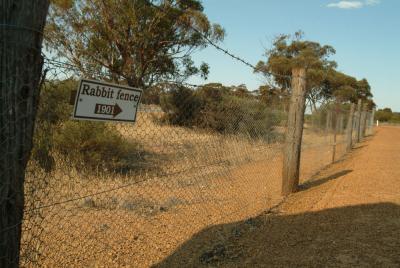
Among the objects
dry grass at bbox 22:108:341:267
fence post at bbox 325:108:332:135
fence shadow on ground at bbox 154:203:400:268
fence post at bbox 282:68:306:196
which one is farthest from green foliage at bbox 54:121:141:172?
fence post at bbox 325:108:332:135

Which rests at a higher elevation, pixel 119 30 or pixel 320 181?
pixel 119 30

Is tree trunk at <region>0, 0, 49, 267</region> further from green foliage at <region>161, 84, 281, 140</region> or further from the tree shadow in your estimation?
the tree shadow

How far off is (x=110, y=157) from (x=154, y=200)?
7.47 ft

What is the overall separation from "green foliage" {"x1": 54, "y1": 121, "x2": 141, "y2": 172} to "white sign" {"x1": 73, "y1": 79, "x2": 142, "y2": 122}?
4.65 m

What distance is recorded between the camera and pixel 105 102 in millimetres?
2982

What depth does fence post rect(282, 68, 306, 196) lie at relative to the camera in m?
7.55

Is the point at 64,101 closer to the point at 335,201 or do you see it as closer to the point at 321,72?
the point at 335,201

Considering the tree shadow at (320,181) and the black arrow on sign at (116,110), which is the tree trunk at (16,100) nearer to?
the black arrow on sign at (116,110)

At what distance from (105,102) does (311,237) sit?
3.30 m

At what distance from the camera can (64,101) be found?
362cm

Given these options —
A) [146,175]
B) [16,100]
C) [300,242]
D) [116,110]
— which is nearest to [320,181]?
[146,175]

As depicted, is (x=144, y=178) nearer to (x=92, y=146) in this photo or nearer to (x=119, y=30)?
(x=92, y=146)

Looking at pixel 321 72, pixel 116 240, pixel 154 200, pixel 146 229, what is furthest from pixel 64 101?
pixel 321 72

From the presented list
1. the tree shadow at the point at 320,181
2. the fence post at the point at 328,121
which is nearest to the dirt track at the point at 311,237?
the tree shadow at the point at 320,181
